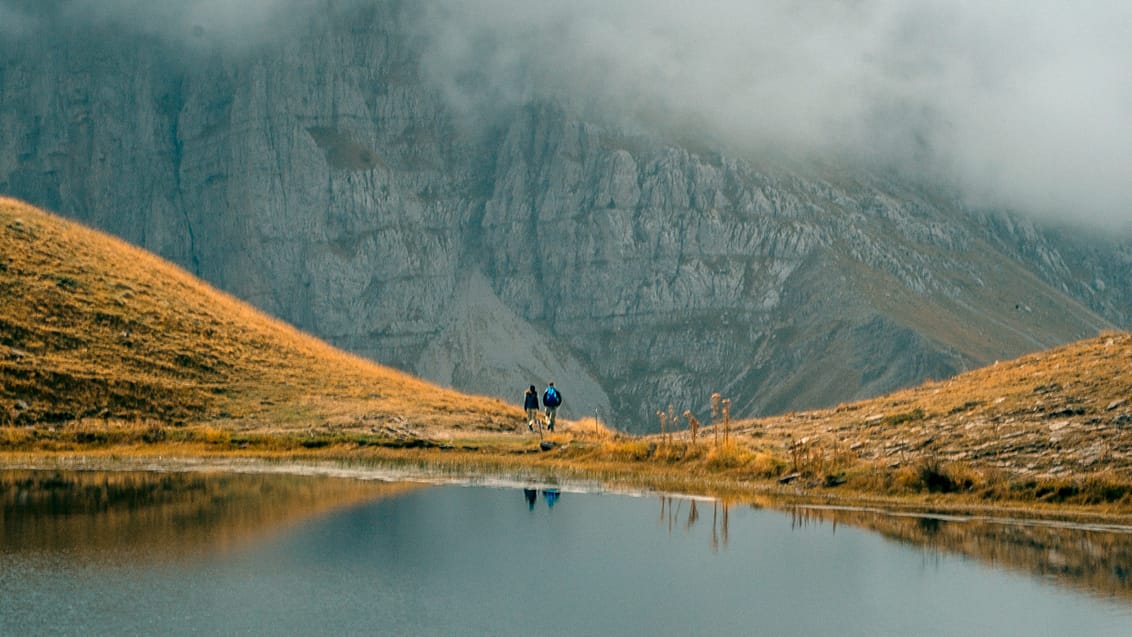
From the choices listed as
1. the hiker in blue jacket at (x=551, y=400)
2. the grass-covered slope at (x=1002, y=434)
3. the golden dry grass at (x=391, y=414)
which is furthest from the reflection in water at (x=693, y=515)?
the hiker in blue jacket at (x=551, y=400)

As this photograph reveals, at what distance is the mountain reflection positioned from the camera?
1419 inches

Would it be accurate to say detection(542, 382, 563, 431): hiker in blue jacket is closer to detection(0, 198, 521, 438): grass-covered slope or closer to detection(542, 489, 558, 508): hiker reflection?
detection(0, 198, 521, 438): grass-covered slope

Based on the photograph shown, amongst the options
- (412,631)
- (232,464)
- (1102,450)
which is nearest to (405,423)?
(232,464)

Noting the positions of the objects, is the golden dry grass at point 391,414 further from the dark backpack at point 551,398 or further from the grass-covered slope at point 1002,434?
the dark backpack at point 551,398

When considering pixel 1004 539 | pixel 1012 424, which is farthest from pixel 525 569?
pixel 1012 424

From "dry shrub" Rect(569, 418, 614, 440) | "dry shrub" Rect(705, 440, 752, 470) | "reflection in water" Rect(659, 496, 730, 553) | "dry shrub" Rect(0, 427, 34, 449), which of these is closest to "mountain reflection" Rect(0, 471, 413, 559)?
"reflection in water" Rect(659, 496, 730, 553)

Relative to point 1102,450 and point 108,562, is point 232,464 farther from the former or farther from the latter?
point 1102,450

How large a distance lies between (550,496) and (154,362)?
3121cm

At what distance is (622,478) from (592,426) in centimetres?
2523

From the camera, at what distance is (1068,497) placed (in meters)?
40.6

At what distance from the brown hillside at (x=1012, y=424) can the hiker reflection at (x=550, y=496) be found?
832 centimetres

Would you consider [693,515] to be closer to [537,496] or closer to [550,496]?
[550,496]

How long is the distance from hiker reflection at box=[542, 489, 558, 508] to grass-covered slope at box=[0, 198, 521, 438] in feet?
60.0

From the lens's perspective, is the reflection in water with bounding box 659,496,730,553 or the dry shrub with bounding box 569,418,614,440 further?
the dry shrub with bounding box 569,418,614,440
